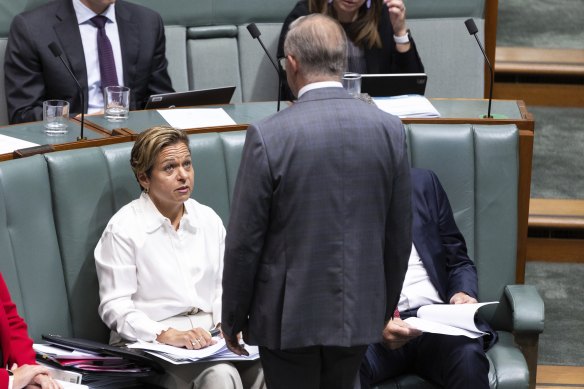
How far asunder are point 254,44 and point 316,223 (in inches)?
81.7

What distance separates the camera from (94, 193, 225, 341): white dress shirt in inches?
99.3

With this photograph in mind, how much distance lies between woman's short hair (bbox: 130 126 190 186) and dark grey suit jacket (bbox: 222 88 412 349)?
1.89 ft

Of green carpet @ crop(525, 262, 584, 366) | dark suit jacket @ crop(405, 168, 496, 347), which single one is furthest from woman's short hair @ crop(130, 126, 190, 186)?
green carpet @ crop(525, 262, 584, 366)

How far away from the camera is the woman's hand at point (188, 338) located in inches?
96.8

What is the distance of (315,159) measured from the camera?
1.97 meters

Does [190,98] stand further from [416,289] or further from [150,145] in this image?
[416,289]

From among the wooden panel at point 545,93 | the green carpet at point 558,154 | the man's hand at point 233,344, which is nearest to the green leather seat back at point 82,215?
the man's hand at point 233,344

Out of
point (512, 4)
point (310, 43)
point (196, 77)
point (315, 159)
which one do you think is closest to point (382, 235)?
point (315, 159)

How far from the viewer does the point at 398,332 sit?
2.53m

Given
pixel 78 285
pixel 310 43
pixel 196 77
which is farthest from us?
pixel 196 77

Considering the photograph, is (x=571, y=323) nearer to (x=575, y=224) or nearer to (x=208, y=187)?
(x=575, y=224)

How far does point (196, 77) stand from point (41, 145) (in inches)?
54.8

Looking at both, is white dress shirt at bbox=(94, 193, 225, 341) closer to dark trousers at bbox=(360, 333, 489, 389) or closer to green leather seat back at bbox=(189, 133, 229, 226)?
green leather seat back at bbox=(189, 133, 229, 226)

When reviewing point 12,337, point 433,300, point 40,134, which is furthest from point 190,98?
point 12,337
